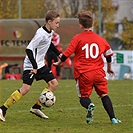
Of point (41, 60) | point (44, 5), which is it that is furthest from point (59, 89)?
point (44, 5)

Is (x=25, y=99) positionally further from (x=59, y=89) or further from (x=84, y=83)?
(x=84, y=83)

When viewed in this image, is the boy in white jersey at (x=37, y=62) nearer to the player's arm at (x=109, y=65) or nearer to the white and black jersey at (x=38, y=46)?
the white and black jersey at (x=38, y=46)

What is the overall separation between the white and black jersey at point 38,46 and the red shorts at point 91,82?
0.95 metres

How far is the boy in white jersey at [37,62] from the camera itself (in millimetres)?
9758

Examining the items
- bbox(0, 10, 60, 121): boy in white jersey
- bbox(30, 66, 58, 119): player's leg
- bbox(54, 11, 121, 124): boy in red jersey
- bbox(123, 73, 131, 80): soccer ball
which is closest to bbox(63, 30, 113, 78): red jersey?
bbox(54, 11, 121, 124): boy in red jersey

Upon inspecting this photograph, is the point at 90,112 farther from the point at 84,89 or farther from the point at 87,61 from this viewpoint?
the point at 87,61

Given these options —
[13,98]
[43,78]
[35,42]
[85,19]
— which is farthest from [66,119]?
[85,19]

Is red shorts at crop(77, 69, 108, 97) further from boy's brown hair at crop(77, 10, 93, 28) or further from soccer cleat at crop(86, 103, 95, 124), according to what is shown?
boy's brown hair at crop(77, 10, 93, 28)

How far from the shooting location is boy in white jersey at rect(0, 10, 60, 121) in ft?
32.0

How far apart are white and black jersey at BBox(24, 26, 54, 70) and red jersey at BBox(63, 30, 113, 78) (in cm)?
87

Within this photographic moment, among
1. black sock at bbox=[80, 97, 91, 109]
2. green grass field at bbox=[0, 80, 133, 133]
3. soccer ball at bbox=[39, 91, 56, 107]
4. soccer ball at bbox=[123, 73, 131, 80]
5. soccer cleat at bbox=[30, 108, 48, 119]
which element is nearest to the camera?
green grass field at bbox=[0, 80, 133, 133]

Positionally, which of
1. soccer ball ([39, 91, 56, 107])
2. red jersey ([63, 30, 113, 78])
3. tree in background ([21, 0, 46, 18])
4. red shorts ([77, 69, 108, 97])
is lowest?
tree in background ([21, 0, 46, 18])

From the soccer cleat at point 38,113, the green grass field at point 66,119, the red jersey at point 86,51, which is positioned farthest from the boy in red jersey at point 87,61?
the soccer cleat at point 38,113

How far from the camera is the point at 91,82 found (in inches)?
358
